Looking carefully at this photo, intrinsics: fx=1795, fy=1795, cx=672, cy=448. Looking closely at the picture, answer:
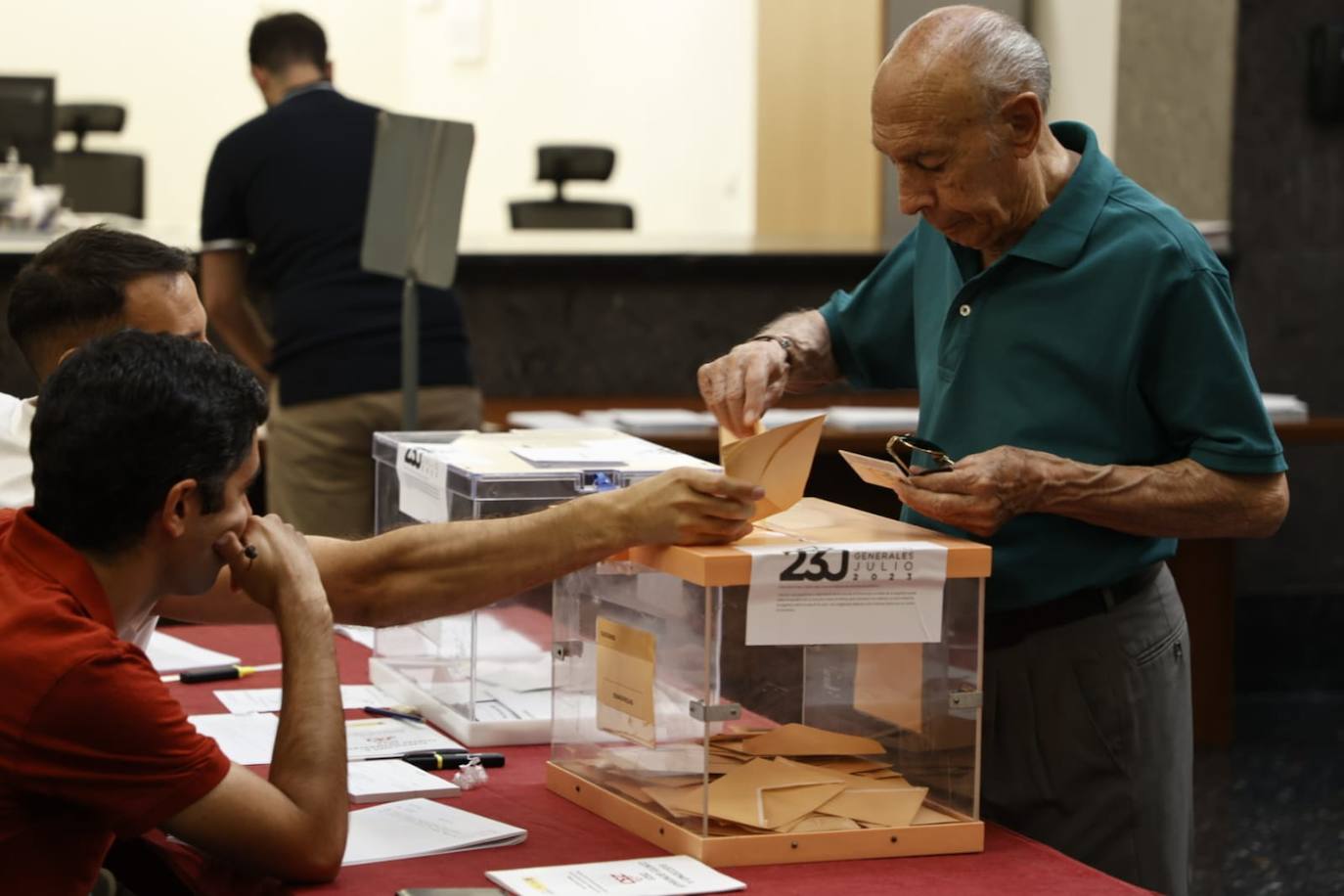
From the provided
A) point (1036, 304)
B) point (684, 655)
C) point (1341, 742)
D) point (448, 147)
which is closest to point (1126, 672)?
point (1036, 304)

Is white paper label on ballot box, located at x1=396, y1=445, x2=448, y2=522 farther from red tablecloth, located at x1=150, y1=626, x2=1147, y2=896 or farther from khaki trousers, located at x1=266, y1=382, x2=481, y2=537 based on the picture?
khaki trousers, located at x1=266, y1=382, x2=481, y2=537

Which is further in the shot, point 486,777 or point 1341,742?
point 1341,742

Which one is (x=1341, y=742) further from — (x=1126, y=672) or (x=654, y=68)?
(x=654, y=68)

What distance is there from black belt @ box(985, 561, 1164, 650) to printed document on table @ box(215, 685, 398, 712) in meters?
0.81

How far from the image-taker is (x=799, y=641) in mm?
1701

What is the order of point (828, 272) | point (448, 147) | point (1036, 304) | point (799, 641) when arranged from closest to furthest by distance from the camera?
point (799, 641)
point (1036, 304)
point (448, 147)
point (828, 272)

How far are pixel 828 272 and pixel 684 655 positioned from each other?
3326 millimetres

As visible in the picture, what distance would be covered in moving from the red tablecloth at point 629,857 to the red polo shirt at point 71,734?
0.15 m

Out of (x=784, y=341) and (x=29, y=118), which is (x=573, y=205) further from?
(x=784, y=341)

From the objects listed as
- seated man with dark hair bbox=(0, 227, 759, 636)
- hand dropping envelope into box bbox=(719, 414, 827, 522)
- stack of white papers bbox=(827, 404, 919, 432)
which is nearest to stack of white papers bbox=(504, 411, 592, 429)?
stack of white papers bbox=(827, 404, 919, 432)

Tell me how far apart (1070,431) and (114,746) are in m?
1.01

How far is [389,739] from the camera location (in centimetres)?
211

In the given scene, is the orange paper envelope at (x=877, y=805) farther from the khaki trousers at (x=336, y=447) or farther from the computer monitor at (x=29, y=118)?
the computer monitor at (x=29, y=118)

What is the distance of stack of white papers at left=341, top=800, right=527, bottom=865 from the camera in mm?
1706
